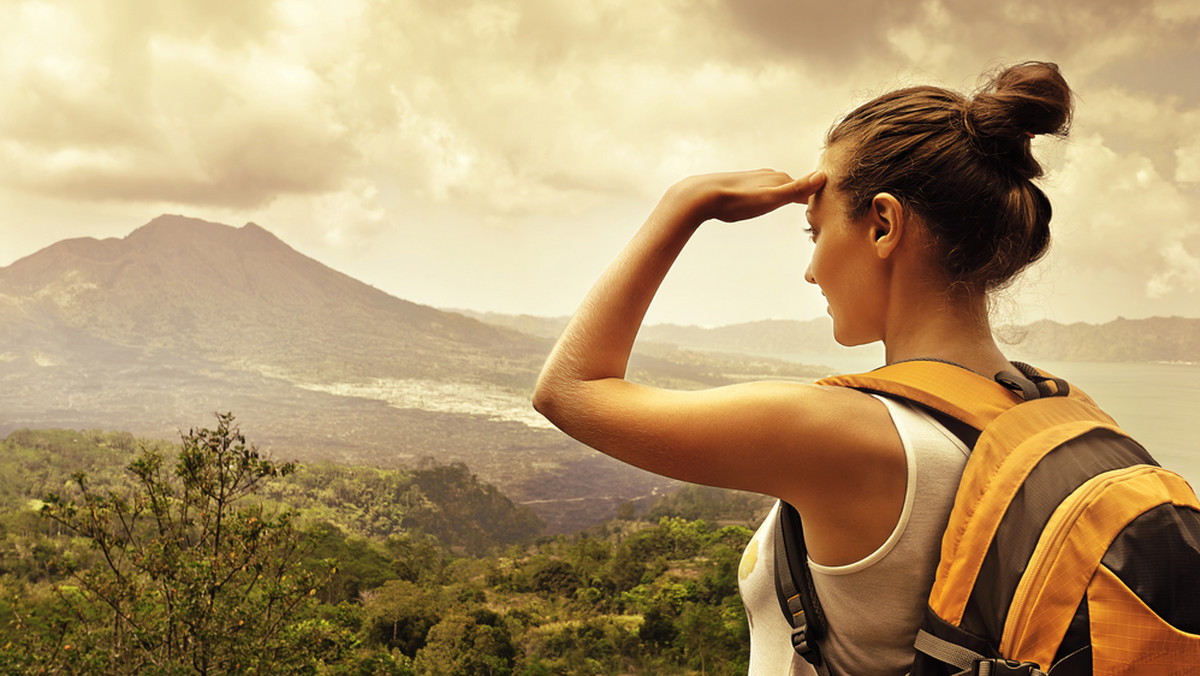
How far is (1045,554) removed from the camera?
50 cm

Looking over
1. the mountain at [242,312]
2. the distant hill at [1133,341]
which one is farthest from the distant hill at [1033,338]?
the mountain at [242,312]

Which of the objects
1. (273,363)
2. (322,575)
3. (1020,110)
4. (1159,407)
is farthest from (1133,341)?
(273,363)

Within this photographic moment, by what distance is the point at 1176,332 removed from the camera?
46.3 m

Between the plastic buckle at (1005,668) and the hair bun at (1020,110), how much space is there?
46 cm

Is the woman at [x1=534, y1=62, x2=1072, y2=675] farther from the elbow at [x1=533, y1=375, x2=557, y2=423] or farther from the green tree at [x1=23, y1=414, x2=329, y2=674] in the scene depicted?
the green tree at [x1=23, y1=414, x2=329, y2=674]

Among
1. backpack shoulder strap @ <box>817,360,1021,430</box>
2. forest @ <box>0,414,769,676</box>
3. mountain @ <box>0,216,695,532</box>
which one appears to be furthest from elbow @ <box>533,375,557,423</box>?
mountain @ <box>0,216,695,532</box>

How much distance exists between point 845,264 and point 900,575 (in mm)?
306

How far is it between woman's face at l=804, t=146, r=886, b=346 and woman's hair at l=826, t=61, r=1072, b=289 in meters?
0.02

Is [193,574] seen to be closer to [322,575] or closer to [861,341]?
[322,575]

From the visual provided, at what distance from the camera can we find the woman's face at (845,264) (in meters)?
0.66

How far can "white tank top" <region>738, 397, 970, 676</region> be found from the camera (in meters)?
0.54

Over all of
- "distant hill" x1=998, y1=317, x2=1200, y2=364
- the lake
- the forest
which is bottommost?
the forest

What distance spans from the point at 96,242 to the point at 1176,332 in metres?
189

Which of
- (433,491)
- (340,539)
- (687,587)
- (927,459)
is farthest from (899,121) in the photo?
(433,491)
